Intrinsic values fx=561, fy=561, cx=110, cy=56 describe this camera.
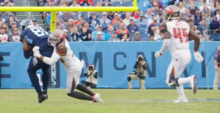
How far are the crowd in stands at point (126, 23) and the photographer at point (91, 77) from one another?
158cm

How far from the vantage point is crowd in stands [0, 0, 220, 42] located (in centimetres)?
1744

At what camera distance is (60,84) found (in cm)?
1719

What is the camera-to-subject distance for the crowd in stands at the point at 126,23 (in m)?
17.4

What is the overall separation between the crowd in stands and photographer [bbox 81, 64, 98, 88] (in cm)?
158

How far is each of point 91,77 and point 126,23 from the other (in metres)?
3.02

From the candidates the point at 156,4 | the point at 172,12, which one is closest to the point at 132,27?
the point at 156,4

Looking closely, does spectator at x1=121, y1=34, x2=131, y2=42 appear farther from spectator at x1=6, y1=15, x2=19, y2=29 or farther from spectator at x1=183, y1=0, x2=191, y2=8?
spectator at x1=6, y1=15, x2=19, y2=29

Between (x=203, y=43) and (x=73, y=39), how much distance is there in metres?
4.06

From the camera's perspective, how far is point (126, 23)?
1838 cm

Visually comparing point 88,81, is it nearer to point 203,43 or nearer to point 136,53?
point 136,53

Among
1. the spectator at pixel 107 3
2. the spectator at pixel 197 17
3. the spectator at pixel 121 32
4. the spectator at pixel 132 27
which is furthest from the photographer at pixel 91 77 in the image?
the spectator at pixel 197 17

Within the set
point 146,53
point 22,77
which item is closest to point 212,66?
point 146,53

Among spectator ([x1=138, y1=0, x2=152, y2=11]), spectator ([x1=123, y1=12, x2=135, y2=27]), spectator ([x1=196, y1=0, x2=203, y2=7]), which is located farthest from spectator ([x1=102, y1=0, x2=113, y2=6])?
spectator ([x1=196, y1=0, x2=203, y2=7])

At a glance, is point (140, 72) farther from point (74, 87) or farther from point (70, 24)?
point (74, 87)
